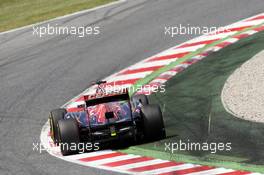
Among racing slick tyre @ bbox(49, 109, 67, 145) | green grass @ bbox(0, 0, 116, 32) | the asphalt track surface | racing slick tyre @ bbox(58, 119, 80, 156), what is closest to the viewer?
racing slick tyre @ bbox(58, 119, 80, 156)

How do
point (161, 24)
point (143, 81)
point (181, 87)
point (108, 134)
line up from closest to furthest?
point (108, 134) < point (181, 87) < point (143, 81) < point (161, 24)

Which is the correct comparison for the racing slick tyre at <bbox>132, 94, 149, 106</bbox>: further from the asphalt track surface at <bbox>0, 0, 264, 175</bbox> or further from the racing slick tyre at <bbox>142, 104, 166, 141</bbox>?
the asphalt track surface at <bbox>0, 0, 264, 175</bbox>

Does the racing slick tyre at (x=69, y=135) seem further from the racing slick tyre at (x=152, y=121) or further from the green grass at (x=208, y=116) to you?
the racing slick tyre at (x=152, y=121)

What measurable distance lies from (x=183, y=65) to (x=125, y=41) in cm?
442

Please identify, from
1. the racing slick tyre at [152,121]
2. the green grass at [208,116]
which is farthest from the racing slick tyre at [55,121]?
the racing slick tyre at [152,121]

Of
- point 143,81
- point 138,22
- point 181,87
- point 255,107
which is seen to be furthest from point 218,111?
point 138,22

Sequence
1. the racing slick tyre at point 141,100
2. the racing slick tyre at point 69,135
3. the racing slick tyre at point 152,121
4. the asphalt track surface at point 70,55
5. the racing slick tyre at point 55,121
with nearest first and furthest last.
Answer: the racing slick tyre at point 69,135 < the racing slick tyre at point 152,121 < the racing slick tyre at point 55,121 < the racing slick tyre at point 141,100 < the asphalt track surface at point 70,55

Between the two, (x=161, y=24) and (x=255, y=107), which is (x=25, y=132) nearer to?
(x=255, y=107)

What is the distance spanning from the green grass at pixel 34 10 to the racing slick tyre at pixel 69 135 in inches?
588

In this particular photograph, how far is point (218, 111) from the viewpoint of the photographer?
20.5 m

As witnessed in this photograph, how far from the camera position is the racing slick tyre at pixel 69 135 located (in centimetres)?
1852

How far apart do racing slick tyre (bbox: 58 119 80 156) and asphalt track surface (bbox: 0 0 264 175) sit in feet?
1.44

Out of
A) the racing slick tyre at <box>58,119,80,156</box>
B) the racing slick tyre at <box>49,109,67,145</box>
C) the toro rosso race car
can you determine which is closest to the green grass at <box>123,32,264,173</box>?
the toro rosso race car

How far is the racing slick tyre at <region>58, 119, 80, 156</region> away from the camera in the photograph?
60.7ft
